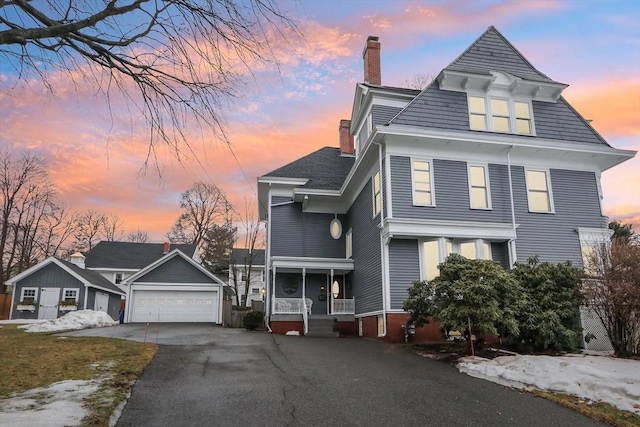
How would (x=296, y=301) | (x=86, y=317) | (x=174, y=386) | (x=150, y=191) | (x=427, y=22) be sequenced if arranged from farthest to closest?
(x=86, y=317)
(x=296, y=301)
(x=427, y=22)
(x=174, y=386)
(x=150, y=191)

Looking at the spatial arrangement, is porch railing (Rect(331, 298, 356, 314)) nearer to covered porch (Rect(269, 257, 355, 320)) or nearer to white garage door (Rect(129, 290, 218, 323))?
covered porch (Rect(269, 257, 355, 320))

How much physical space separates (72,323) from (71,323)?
52 mm

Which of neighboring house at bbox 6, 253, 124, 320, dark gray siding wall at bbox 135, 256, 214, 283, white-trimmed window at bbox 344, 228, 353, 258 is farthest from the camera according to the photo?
dark gray siding wall at bbox 135, 256, 214, 283

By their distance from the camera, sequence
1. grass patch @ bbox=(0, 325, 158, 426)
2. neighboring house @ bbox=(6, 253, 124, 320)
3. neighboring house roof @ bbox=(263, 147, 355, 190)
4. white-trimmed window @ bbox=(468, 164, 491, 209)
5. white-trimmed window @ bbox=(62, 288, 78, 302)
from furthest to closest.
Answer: white-trimmed window @ bbox=(62, 288, 78, 302) < neighboring house @ bbox=(6, 253, 124, 320) < neighboring house roof @ bbox=(263, 147, 355, 190) < white-trimmed window @ bbox=(468, 164, 491, 209) < grass patch @ bbox=(0, 325, 158, 426)

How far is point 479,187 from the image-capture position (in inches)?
620

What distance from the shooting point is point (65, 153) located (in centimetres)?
734

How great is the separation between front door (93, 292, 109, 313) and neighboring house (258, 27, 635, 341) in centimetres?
1664

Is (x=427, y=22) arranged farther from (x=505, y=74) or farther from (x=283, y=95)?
(x=505, y=74)

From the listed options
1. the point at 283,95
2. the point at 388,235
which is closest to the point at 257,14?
the point at 283,95

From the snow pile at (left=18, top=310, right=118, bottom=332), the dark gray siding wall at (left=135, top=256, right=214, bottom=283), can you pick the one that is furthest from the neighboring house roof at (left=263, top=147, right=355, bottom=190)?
the snow pile at (left=18, top=310, right=118, bottom=332)

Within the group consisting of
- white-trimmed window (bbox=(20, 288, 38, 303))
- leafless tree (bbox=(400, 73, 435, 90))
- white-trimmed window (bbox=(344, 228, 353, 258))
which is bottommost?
white-trimmed window (bbox=(20, 288, 38, 303))

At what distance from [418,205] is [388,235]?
1533mm

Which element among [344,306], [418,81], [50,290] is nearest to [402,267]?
[344,306]

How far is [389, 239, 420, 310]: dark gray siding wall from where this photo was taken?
1434cm
